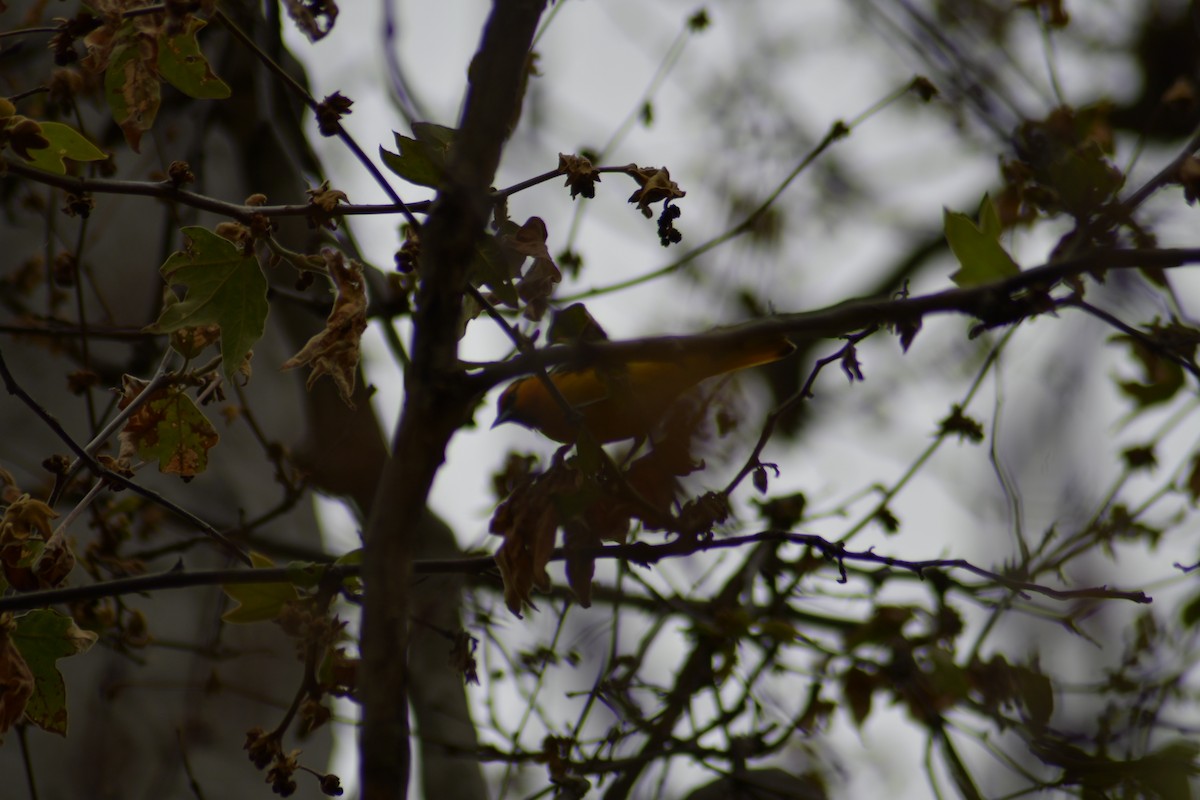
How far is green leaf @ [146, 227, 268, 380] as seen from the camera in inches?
58.2

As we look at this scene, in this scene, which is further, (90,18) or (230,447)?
(230,447)

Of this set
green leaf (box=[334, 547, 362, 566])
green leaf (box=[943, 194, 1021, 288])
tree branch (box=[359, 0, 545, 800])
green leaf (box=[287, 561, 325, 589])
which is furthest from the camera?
green leaf (box=[334, 547, 362, 566])

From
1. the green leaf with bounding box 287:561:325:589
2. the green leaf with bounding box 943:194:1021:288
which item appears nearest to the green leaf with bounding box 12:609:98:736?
the green leaf with bounding box 287:561:325:589

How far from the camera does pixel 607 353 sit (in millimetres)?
935

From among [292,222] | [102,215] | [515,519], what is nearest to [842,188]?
[292,222]

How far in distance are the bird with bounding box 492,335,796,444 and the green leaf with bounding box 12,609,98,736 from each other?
73 cm

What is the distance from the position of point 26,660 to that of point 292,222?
216 cm

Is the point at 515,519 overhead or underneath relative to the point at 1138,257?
overhead

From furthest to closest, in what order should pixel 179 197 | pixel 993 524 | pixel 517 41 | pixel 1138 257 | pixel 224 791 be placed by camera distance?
pixel 993 524 < pixel 224 791 < pixel 179 197 < pixel 517 41 < pixel 1138 257

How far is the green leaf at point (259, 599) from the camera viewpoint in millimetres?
1516

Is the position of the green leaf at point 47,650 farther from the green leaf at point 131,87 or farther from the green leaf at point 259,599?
the green leaf at point 131,87

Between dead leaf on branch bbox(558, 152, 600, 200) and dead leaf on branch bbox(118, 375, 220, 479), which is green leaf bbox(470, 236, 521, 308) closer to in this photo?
dead leaf on branch bbox(558, 152, 600, 200)

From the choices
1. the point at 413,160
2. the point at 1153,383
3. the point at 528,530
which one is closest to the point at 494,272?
the point at 413,160

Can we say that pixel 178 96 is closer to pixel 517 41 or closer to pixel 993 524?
pixel 517 41
